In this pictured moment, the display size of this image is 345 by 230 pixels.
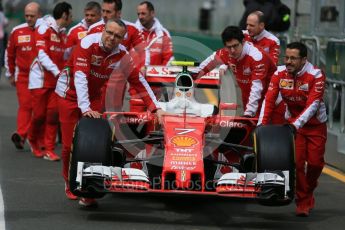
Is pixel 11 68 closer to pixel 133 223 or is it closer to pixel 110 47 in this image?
pixel 110 47

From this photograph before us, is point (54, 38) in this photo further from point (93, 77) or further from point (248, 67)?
point (93, 77)

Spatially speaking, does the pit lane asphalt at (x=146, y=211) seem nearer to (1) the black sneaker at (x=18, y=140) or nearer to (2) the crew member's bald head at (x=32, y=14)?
(1) the black sneaker at (x=18, y=140)

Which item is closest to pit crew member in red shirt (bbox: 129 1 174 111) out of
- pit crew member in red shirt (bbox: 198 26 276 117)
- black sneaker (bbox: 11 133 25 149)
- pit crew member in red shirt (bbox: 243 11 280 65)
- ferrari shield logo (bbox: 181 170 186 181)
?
black sneaker (bbox: 11 133 25 149)

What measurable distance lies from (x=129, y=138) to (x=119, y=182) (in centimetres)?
188

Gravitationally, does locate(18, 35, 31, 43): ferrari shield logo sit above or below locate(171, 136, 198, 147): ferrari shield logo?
above

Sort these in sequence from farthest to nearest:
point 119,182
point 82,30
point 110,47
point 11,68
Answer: point 11,68, point 82,30, point 110,47, point 119,182

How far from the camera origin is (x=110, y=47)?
11.6 meters

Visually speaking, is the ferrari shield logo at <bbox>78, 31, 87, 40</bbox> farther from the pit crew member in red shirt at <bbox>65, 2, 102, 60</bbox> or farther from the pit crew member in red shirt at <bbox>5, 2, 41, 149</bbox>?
the pit crew member in red shirt at <bbox>5, 2, 41, 149</bbox>

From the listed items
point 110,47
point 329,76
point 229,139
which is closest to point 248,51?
point 229,139

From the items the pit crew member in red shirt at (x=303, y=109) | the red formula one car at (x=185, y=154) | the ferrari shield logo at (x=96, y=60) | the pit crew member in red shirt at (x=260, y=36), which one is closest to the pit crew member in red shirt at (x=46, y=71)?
the pit crew member in red shirt at (x=260, y=36)

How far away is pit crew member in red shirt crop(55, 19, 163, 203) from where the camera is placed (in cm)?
1157

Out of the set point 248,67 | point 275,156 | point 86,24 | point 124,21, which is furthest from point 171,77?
point 275,156

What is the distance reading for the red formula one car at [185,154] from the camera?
10.6m

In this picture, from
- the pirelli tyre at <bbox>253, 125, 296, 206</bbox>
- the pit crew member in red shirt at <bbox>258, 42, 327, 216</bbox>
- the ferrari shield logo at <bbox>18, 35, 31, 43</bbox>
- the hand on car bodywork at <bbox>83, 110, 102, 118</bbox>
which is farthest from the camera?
the ferrari shield logo at <bbox>18, 35, 31, 43</bbox>
